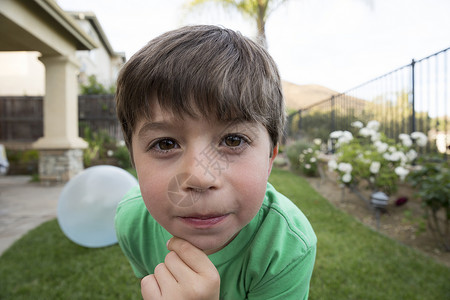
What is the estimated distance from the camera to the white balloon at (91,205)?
2.76 meters

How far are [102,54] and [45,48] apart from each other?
15.3m

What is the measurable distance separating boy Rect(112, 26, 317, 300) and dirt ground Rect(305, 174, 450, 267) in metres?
2.93

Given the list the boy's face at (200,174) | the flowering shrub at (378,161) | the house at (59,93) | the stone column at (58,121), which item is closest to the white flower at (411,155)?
the flowering shrub at (378,161)

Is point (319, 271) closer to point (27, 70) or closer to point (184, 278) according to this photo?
point (184, 278)

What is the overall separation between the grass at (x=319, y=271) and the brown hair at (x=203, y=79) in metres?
1.84

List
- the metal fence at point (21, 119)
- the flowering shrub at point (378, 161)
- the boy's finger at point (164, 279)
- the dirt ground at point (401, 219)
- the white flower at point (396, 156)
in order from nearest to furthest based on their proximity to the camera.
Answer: the boy's finger at point (164, 279) < the dirt ground at point (401, 219) < the white flower at point (396, 156) < the flowering shrub at point (378, 161) < the metal fence at point (21, 119)

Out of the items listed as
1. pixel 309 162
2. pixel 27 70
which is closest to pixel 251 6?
pixel 309 162

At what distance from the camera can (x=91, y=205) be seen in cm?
275

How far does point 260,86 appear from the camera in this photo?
0.86 metres

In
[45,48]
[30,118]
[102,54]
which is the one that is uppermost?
[102,54]

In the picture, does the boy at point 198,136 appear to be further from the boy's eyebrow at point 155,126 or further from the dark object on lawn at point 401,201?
the dark object on lawn at point 401,201

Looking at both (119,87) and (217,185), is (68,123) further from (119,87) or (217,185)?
(217,185)

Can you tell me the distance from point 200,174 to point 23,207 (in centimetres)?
541

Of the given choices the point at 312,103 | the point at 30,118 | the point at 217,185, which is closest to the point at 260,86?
the point at 217,185
